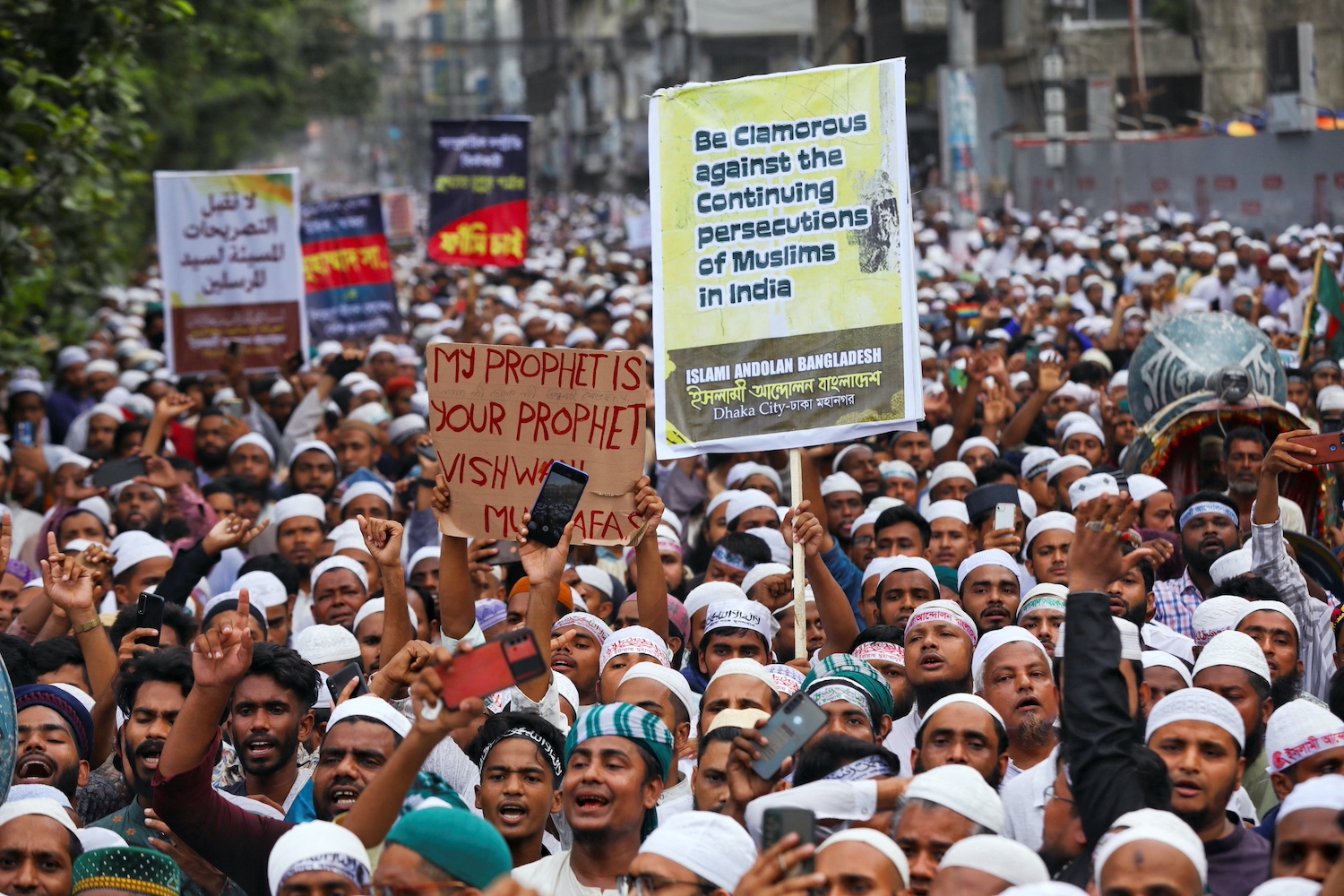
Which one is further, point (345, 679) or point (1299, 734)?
point (345, 679)

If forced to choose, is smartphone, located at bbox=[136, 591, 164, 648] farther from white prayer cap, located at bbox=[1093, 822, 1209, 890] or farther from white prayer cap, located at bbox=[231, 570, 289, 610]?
white prayer cap, located at bbox=[1093, 822, 1209, 890]

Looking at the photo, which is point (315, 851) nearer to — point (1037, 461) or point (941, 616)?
point (941, 616)

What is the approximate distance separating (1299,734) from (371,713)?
236 cm

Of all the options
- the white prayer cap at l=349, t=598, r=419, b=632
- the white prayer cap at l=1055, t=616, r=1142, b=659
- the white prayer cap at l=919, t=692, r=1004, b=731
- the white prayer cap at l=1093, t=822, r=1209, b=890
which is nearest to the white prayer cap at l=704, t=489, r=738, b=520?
the white prayer cap at l=349, t=598, r=419, b=632

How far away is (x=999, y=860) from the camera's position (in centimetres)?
341

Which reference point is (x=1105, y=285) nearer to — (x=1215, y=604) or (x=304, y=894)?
(x=1215, y=604)

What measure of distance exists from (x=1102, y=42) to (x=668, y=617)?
34391 mm

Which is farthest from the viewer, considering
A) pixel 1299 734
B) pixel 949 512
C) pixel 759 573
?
pixel 949 512

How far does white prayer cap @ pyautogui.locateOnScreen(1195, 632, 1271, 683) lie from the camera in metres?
4.88

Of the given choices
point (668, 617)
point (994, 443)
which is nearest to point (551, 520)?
point (668, 617)

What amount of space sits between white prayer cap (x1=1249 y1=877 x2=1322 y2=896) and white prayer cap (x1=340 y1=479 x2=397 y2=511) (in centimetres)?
547

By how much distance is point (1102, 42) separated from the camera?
1487 inches

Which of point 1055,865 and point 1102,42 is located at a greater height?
point 1102,42

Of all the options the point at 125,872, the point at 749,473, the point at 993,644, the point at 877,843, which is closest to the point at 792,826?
the point at 877,843
